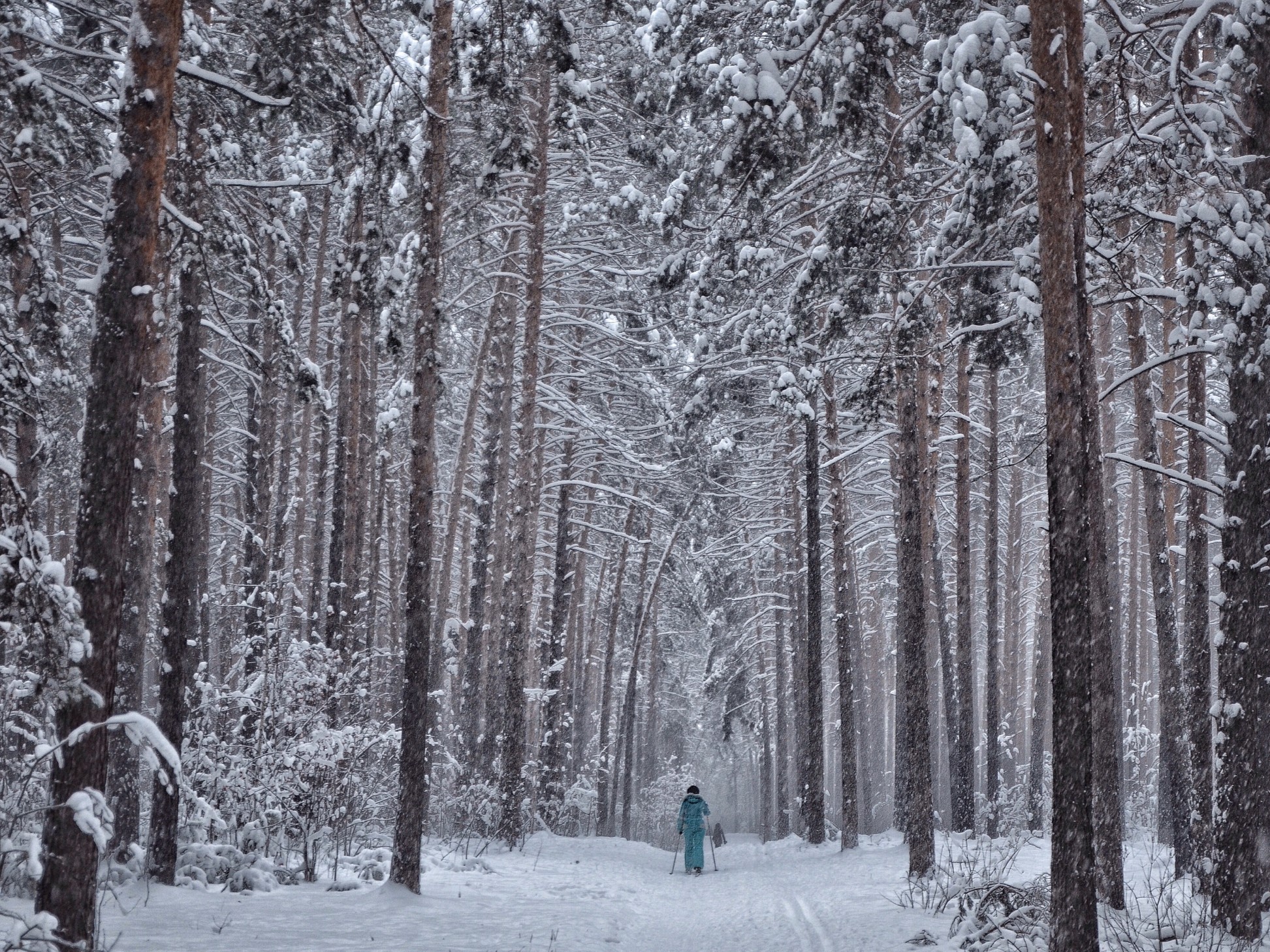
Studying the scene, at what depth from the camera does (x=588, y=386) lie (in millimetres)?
22344

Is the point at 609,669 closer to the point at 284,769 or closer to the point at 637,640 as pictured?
the point at 637,640

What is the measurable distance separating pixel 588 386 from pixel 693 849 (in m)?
10.1

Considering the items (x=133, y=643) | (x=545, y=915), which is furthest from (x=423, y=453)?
(x=545, y=915)

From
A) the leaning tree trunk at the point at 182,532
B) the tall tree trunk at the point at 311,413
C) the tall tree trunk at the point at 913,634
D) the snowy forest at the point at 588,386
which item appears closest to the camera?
the snowy forest at the point at 588,386

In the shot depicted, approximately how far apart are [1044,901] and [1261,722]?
2207 millimetres

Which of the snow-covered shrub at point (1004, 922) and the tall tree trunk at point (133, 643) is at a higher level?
the tall tree trunk at point (133, 643)

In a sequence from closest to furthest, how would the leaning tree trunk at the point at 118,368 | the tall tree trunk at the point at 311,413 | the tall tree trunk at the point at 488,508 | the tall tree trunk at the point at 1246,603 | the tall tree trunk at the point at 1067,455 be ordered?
the leaning tree trunk at the point at 118,368
the tall tree trunk at the point at 1067,455
the tall tree trunk at the point at 1246,603
the tall tree trunk at the point at 311,413
the tall tree trunk at the point at 488,508

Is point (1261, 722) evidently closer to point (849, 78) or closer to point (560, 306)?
point (849, 78)

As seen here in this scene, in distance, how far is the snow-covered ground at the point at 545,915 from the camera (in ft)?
24.5

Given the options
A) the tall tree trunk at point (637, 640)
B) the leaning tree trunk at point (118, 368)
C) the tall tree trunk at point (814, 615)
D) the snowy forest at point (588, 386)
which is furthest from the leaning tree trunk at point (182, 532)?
the tall tree trunk at point (637, 640)

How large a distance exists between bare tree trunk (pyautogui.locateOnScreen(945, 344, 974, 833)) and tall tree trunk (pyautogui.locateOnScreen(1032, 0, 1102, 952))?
1060 cm

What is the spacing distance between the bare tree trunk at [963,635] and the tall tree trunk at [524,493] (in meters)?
7.60

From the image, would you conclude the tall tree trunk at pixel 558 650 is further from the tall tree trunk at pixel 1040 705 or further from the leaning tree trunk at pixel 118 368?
the leaning tree trunk at pixel 118 368

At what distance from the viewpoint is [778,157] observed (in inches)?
367
